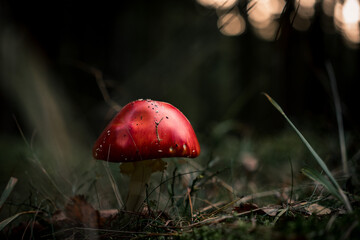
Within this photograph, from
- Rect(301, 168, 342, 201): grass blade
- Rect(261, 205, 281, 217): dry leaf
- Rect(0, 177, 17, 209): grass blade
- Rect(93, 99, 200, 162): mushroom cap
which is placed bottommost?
Rect(261, 205, 281, 217): dry leaf

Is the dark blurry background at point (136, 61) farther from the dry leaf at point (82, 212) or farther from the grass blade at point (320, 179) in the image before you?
the dry leaf at point (82, 212)

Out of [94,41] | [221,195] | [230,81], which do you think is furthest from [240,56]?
[221,195]

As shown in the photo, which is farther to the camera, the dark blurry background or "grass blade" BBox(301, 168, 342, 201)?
the dark blurry background

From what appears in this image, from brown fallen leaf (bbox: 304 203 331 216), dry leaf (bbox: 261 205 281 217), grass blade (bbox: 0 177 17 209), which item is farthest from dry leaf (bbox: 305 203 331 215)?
grass blade (bbox: 0 177 17 209)

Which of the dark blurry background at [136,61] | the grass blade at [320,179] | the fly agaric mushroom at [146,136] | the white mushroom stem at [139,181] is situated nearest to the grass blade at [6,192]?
the fly agaric mushroom at [146,136]

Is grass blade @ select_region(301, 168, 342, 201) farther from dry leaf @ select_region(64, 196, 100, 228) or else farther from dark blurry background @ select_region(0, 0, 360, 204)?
dry leaf @ select_region(64, 196, 100, 228)
